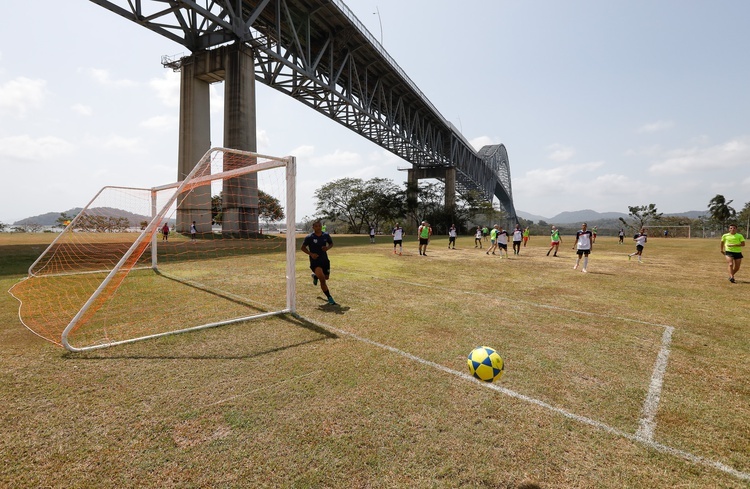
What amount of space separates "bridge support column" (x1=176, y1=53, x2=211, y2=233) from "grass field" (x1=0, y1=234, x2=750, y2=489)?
86.9 ft

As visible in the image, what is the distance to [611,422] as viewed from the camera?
10.4 ft

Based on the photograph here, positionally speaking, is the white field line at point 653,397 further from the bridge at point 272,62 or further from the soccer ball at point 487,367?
the bridge at point 272,62

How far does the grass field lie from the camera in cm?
254

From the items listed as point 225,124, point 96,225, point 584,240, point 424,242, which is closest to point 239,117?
point 225,124

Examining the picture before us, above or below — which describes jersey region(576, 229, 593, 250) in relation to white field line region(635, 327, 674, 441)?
above

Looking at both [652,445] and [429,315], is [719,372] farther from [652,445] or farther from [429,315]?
[429,315]

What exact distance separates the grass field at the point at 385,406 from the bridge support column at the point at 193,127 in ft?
86.9

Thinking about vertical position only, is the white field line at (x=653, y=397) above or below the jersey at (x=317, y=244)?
below

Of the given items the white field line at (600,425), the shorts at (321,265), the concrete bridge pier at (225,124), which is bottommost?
the white field line at (600,425)

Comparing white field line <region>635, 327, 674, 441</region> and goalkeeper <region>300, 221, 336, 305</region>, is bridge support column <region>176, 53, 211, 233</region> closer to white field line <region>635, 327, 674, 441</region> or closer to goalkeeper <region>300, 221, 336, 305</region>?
goalkeeper <region>300, 221, 336, 305</region>

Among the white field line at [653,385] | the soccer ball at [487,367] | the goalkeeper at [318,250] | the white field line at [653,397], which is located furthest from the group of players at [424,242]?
the white field line at [653,397]

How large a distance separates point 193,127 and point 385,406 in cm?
3502

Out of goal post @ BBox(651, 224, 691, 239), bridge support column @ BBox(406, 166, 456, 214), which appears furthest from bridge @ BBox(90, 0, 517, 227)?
goal post @ BBox(651, 224, 691, 239)

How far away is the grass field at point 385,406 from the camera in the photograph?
8.32 ft
